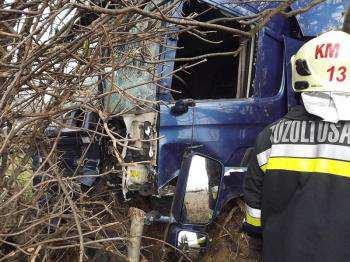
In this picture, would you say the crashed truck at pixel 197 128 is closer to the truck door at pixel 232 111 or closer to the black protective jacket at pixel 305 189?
the truck door at pixel 232 111

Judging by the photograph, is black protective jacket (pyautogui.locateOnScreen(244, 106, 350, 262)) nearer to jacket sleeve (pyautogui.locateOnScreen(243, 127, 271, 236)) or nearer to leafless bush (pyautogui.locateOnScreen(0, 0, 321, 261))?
jacket sleeve (pyautogui.locateOnScreen(243, 127, 271, 236))

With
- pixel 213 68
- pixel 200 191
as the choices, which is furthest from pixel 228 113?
pixel 213 68

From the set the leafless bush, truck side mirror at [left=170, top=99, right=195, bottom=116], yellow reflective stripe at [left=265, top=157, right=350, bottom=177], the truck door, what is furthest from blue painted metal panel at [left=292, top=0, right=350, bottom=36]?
yellow reflective stripe at [left=265, top=157, right=350, bottom=177]

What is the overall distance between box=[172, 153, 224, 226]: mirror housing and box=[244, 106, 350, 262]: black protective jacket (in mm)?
1364

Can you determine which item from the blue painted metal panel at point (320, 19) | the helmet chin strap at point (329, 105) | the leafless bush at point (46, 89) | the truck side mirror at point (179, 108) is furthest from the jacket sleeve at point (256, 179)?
the blue painted metal panel at point (320, 19)

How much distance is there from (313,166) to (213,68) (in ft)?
11.6

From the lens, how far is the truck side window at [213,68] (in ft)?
14.7

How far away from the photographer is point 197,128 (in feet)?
13.3

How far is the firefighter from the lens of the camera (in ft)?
7.00

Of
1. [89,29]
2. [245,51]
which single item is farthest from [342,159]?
[245,51]

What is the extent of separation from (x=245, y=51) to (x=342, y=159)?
2447 millimetres

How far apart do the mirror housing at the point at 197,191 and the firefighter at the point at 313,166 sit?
1387 mm

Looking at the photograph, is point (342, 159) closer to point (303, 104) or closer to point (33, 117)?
point (303, 104)

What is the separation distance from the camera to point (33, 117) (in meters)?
2.48
